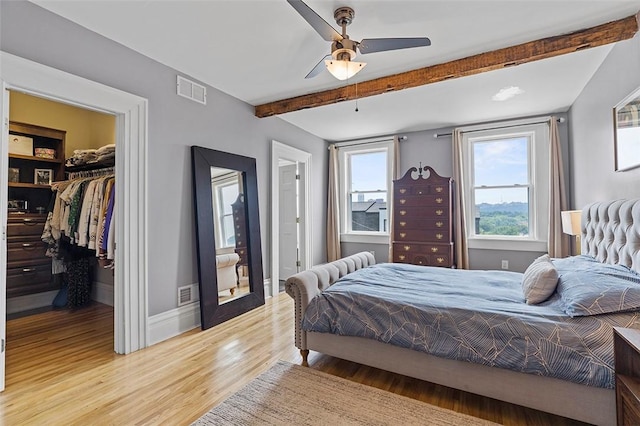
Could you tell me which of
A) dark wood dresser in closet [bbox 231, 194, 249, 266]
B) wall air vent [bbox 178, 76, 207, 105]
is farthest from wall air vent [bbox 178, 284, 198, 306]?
wall air vent [bbox 178, 76, 207, 105]

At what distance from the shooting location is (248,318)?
3.38 meters

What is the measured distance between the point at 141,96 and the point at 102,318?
2451mm

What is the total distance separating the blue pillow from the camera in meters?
1.55

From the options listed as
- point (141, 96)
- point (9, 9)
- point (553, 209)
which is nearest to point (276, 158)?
point (141, 96)

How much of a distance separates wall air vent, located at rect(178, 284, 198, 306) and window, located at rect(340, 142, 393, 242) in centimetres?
307

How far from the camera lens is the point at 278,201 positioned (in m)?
4.40

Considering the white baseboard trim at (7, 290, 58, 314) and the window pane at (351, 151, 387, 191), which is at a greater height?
the window pane at (351, 151, 387, 191)

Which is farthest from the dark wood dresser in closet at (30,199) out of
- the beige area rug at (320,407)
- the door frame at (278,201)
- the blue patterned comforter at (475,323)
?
the blue patterned comforter at (475,323)

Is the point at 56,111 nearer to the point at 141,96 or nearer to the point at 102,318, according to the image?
the point at 141,96

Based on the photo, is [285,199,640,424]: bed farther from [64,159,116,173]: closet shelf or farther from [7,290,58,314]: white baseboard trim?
[7,290,58,314]: white baseboard trim

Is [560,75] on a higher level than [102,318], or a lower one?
higher

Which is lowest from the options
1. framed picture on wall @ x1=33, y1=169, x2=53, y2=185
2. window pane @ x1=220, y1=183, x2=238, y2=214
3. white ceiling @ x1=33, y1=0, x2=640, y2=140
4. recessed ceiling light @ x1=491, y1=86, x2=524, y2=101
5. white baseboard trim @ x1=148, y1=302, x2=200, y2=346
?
white baseboard trim @ x1=148, y1=302, x2=200, y2=346

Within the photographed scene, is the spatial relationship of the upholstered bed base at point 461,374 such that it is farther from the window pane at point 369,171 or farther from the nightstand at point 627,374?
the window pane at point 369,171

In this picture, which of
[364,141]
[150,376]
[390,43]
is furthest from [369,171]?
[150,376]
